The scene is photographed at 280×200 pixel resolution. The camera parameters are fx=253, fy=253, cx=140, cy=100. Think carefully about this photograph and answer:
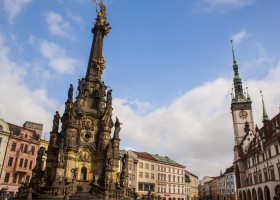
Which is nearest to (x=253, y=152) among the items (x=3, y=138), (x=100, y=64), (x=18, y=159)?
(x=100, y=64)

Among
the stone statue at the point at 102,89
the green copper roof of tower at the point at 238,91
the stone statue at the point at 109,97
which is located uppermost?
the green copper roof of tower at the point at 238,91

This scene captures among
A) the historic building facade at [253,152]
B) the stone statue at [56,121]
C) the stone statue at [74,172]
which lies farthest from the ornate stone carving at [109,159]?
the historic building facade at [253,152]

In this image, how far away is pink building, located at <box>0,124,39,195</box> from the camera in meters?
42.7

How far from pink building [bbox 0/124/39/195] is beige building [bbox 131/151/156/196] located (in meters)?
26.8

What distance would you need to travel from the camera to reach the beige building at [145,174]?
64062 millimetres

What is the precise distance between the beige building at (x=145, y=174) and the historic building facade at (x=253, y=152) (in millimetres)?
21494

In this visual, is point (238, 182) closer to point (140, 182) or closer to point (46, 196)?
point (140, 182)

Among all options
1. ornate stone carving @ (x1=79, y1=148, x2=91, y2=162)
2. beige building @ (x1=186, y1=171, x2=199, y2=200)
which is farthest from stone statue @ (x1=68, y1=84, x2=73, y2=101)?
beige building @ (x1=186, y1=171, x2=199, y2=200)

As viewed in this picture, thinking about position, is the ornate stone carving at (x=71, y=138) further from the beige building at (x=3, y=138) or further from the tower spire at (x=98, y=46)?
the beige building at (x=3, y=138)

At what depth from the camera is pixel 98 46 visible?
33.8 meters

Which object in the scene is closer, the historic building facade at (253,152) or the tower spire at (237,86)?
the historic building facade at (253,152)

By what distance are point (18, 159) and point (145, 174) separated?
32949 millimetres

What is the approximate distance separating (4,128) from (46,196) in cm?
2893

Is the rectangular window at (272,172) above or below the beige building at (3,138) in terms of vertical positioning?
below
